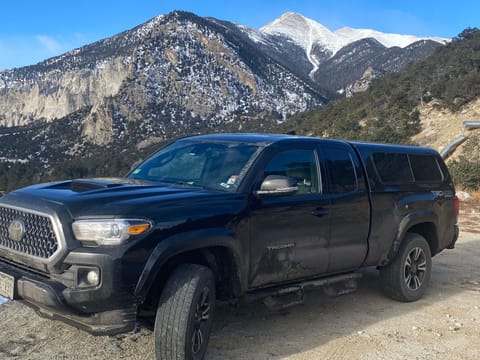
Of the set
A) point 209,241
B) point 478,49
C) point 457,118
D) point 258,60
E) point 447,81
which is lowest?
point 209,241

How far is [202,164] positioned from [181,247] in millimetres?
1293

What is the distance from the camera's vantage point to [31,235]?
3.80 meters

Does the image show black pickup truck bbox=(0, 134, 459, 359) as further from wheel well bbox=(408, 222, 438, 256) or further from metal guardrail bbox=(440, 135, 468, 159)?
metal guardrail bbox=(440, 135, 468, 159)

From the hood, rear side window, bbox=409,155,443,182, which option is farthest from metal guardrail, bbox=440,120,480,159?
the hood

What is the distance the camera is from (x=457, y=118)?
89.9ft

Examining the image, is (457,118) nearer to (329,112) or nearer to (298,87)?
(329,112)

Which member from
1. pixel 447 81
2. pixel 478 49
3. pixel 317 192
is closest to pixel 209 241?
pixel 317 192

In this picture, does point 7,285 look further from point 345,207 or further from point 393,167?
point 393,167

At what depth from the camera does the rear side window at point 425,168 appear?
21.1 feet

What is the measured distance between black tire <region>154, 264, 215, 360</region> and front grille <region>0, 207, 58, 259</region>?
889mm

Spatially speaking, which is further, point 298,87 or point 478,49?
point 298,87

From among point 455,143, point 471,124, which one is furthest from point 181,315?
point 471,124

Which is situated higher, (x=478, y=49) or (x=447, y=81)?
(x=478, y=49)

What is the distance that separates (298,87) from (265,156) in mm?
95498
